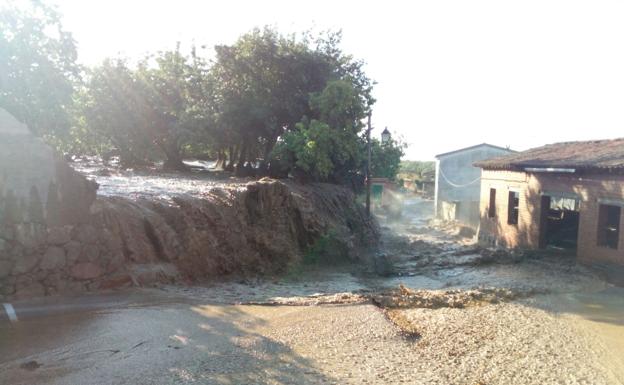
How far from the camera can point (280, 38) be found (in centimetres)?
2388

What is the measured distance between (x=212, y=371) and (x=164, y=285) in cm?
402

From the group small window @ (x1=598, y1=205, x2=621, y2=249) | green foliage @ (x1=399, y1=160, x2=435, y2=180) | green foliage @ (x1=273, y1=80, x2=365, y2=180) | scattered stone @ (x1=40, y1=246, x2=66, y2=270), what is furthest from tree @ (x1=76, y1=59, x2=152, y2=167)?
green foliage @ (x1=399, y1=160, x2=435, y2=180)

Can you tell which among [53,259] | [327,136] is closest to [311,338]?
[53,259]

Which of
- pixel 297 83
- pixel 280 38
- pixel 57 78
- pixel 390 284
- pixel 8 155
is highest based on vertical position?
pixel 280 38

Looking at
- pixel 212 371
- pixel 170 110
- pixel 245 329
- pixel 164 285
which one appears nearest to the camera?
pixel 212 371

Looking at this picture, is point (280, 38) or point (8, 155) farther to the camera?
point (280, 38)

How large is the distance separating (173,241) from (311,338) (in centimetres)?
443

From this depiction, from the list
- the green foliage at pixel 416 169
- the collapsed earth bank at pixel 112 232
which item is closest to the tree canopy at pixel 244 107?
the collapsed earth bank at pixel 112 232

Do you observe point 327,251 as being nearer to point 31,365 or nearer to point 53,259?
point 53,259

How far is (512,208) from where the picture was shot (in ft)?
65.3

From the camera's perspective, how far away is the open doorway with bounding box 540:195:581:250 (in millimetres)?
17688

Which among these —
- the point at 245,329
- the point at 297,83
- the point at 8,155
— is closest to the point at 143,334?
the point at 245,329

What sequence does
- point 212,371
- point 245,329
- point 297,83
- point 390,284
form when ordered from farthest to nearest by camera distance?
1. point 297,83
2. point 390,284
3. point 245,329
4. point 212,371

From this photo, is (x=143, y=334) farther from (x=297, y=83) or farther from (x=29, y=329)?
(x=297, y=83)
